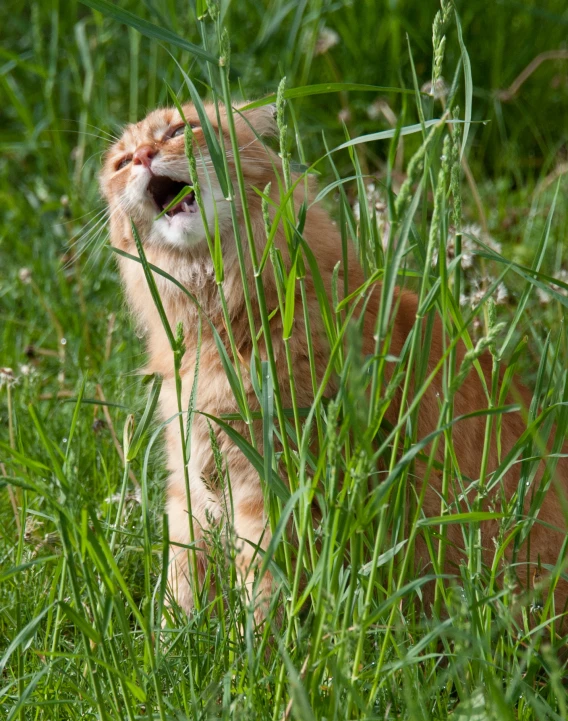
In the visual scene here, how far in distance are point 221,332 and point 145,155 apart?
1.30 ft

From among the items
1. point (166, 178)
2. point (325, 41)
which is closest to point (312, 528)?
point (166, 178)

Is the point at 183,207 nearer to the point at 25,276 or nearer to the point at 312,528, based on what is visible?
the point at 312,528

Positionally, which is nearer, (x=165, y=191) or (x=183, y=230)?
(x=183, y=230)

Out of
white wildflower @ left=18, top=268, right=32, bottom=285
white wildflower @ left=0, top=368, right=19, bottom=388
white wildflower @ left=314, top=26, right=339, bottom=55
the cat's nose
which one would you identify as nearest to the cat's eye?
the cat's nose

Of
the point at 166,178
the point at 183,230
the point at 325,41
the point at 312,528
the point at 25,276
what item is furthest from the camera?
the point at 325,41

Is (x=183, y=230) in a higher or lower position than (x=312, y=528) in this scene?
higher

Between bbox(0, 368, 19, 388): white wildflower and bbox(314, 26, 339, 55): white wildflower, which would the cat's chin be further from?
bbox(314, 26, 339, 55): white wildflower

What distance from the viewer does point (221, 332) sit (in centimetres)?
173

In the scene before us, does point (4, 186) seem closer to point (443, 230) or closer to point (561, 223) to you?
point (561, 223)

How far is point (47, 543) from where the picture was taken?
1.60 m

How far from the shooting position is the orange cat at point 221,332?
163 cm

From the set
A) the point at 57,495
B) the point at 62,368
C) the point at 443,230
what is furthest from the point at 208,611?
the point at 62,368

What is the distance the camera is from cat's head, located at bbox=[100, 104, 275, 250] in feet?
5.67

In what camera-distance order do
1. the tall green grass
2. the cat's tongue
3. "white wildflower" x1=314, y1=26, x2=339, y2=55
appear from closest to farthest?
the tall green grass → the cat's tongue → "white wildflower" x1=314, y1=26, x2=339, y2=55
